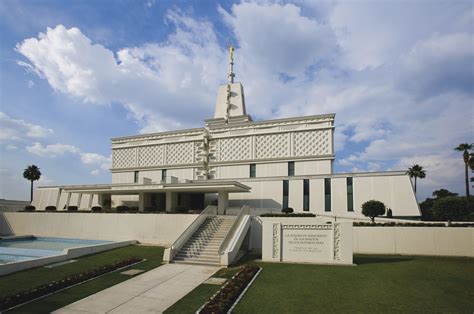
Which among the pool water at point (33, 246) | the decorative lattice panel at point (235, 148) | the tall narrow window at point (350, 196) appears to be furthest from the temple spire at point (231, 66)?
the pool water at point (33, 246)

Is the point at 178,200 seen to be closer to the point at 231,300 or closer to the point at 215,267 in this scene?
the point at 215,267

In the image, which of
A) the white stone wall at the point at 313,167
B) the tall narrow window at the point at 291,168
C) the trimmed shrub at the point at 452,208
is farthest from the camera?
the tall narrow window at the point at 291,168

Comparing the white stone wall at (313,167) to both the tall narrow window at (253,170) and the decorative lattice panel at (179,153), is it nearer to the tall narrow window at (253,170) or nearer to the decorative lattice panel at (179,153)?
the tall narrow window at (253,170)

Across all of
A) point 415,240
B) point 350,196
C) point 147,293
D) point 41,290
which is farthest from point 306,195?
point 41,290

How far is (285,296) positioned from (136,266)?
31.0 feet

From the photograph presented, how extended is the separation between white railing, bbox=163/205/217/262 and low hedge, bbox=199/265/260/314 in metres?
5.76

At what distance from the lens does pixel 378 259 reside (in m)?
18.1

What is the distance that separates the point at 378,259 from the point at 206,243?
10877mm

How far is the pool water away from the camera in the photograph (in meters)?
20.1

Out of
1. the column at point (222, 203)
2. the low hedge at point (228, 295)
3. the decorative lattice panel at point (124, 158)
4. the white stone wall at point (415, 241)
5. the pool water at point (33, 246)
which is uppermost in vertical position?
the decorative lattice panel at point (124, 158)

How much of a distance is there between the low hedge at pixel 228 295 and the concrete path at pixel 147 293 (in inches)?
63.1

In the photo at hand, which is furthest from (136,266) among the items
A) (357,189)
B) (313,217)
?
(357,189)

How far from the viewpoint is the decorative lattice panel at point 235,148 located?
39.0 m

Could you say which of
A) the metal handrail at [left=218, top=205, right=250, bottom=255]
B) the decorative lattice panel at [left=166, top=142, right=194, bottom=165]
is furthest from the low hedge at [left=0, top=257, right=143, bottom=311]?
the decorative lattice panel at [left=166, top=142, right=194, bottom=165]
